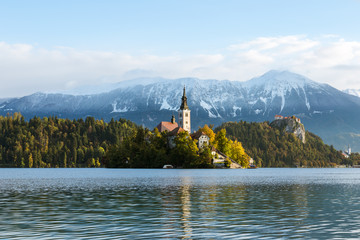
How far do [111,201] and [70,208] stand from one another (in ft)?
26.8

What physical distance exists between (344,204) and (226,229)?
2281 centimetres

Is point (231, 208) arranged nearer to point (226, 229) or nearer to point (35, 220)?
point (226, 229)

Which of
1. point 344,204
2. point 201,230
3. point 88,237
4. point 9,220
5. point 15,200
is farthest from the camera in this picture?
point 15,200

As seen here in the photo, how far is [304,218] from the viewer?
3938 centimetres

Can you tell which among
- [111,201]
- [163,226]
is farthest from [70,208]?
[163,226]

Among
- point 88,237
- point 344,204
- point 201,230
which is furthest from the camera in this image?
point 344,204

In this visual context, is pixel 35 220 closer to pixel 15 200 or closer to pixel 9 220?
pixel 9 220

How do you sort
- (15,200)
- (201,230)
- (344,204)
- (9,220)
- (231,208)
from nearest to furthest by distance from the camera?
(201,230) → (9,220) → (231,208) → (344,204) → (15,200)

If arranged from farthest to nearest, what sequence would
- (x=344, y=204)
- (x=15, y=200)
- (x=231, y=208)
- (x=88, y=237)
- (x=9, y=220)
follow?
1. (x=15, y=200)
2. (x=344, y=204)
3. (x=231, y=208)
4. (x=9, y=220)
5. (x=88, y=237)

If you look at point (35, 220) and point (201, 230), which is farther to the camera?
point (35, 220)

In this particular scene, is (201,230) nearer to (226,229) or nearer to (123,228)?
(226,229)

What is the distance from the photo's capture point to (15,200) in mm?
56375

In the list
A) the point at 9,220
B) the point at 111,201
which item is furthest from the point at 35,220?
the point at 111,201

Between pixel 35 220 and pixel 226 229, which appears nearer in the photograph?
pixel 226 229
